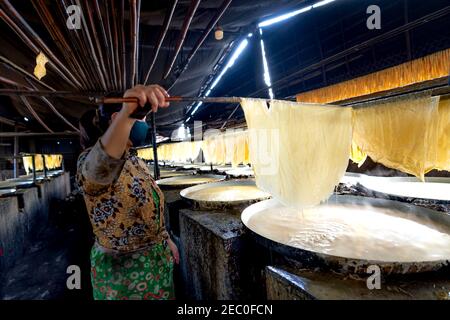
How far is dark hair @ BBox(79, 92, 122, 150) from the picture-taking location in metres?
1.84

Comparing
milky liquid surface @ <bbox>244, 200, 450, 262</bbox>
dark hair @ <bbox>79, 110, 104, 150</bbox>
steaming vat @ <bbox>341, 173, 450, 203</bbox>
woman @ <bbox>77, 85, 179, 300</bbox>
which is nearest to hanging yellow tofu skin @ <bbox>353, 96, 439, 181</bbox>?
milky liquid surface @ <bbox>244, 200, 450, 262</bbox>

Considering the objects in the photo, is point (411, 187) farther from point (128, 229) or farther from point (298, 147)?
point (128, 229)

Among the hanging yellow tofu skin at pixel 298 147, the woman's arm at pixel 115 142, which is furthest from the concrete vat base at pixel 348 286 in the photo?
the woman's arm at pixel 115 142

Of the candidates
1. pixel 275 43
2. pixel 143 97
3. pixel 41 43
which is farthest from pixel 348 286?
pixel 275 43

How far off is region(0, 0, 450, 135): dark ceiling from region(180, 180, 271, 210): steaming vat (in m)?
1.88

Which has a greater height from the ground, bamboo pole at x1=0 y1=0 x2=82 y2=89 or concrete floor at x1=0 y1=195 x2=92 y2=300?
bamboo pole at x1=0 y1=0 x2=82 y2=89

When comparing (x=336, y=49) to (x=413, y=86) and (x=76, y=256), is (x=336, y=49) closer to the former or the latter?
(x=413, y=86)

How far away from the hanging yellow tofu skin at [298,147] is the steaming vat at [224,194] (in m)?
0.92

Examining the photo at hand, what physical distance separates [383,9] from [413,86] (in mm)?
5840

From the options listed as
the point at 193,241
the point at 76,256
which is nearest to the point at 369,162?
the point at 193,241

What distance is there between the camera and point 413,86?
204cm

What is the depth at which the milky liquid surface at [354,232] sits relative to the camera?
74.0 inches

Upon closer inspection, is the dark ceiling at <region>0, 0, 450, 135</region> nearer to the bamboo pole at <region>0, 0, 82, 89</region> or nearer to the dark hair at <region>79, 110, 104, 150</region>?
the bamboo pole at <region>0, 0, 82, 89</region>

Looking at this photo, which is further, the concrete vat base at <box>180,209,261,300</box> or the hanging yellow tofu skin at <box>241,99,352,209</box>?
the hanging yellow tofu skin at <box>241,99,352,209</box>
